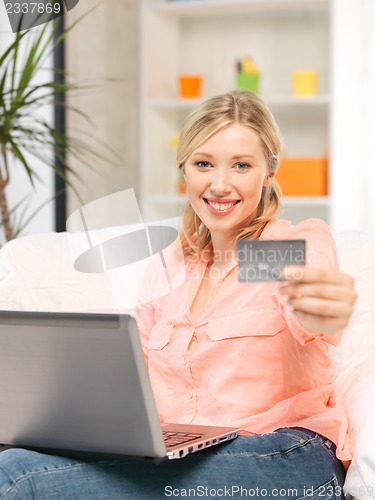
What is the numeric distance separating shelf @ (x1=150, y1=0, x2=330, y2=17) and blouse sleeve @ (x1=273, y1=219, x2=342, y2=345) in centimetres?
217

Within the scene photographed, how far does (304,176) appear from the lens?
129 inches

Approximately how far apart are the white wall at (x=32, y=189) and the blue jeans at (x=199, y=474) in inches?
75.7

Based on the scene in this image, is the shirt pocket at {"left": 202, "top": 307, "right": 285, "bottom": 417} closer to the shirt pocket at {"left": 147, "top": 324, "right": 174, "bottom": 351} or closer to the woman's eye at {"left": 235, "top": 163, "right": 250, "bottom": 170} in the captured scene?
the shirt pocket at {"left": 147, "top": 324, "right": 174, "bottom": 351}

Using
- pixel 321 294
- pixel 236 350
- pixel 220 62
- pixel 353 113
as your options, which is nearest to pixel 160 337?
pixel 236 350

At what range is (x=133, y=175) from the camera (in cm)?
360

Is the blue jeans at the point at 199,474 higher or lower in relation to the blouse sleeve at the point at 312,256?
lower

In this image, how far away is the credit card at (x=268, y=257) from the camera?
98cm

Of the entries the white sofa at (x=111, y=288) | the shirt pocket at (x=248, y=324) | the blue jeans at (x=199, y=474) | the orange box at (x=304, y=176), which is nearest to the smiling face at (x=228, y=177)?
the shirt pocket at (x=248, y=324)

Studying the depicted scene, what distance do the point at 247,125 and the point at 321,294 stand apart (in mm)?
461

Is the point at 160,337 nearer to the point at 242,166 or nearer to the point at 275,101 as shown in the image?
the point at 242,166

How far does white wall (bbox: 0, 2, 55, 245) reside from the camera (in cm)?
297

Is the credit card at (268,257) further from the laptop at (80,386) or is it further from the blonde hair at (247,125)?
the blonde hair at (247,125)

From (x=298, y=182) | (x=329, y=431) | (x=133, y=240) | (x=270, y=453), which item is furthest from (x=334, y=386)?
(x=298, y=182)

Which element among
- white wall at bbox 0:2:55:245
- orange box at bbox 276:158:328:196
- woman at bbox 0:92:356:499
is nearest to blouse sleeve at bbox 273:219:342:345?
woman at bbox 0:92:356:499
